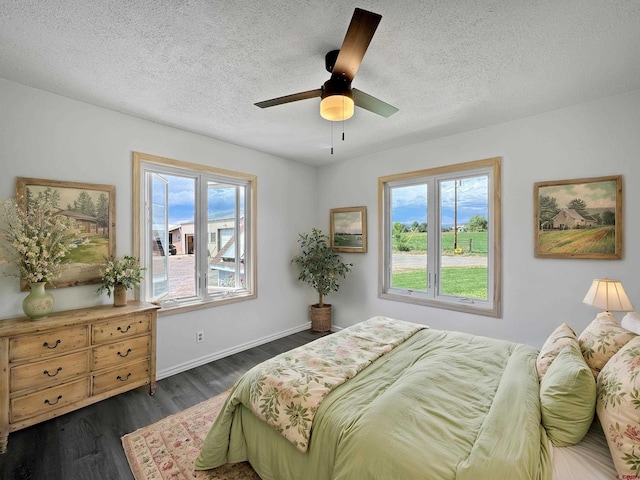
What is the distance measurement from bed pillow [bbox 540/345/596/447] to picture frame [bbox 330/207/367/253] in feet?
9.93

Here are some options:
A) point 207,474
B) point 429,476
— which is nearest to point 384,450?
point 429,476

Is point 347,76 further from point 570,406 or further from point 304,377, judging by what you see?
point 570,406

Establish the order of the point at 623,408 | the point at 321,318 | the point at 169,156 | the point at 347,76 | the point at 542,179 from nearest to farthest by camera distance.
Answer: the point at 623,408 < the point at 347,76 < the point at 542,179 < the point at 169,156 < the point at 321,318

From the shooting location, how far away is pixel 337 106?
182 cm

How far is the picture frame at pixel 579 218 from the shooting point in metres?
2.44

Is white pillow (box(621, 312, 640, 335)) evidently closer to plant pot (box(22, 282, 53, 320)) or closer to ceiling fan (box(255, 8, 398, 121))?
ceiling fan (box(255, 8, 398, 121))

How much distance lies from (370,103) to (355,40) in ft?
2.04

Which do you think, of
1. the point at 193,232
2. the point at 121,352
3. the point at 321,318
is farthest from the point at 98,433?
the point at 321,318

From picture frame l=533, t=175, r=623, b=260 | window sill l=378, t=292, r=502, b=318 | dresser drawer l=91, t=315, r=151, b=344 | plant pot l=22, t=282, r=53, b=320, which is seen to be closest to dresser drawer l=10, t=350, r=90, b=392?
dresser drawer l=91, t=315, r=151, b=344

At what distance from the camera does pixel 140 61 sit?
1.95 m

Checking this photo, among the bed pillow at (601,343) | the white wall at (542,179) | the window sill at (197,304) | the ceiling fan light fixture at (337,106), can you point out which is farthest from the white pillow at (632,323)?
the window sill at (197,304)

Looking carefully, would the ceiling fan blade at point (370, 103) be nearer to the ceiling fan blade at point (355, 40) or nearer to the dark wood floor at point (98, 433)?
the ceiling fan blade at point (355, 40)

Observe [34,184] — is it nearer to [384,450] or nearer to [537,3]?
[384,450]

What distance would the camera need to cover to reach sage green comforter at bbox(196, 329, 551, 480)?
1.05 m
